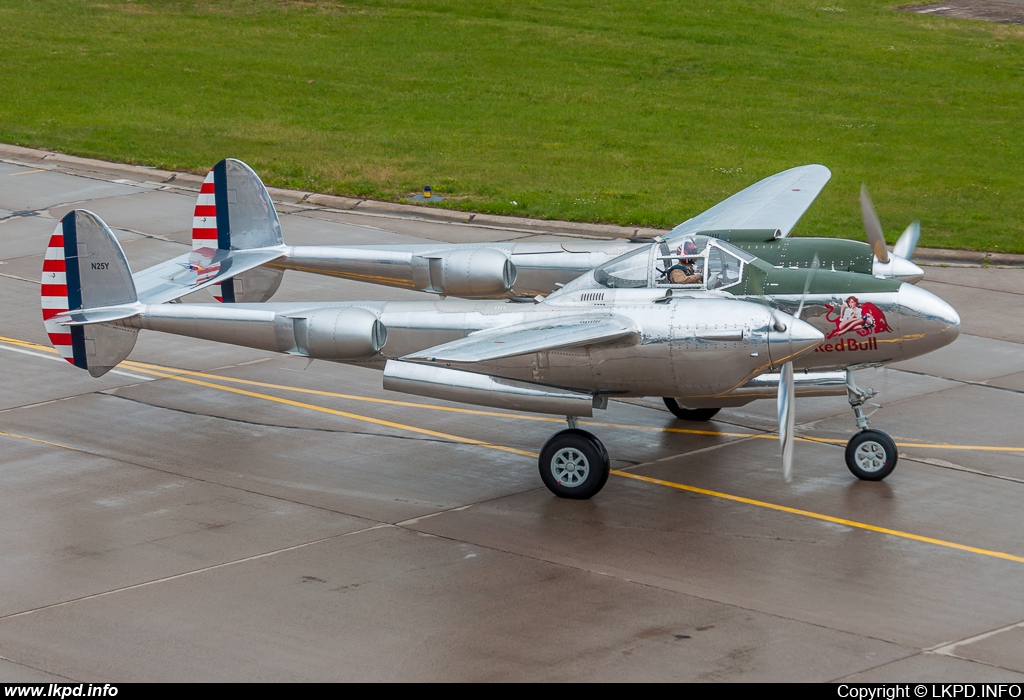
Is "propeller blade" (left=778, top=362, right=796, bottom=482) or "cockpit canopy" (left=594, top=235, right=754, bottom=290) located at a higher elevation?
"cockpit canopy" (left=594, top=235, right=754, bottom=290)

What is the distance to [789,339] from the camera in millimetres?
11781

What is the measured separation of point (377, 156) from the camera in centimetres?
2956

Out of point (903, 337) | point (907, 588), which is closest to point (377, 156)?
point (903, 337)

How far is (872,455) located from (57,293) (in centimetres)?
930

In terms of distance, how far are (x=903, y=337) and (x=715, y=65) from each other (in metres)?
25.4

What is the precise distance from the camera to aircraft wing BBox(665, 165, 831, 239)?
15.8 meters

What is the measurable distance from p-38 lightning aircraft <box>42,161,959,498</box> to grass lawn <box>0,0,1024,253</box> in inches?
389

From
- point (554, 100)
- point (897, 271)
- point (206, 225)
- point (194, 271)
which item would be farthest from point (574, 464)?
point (554, 100)

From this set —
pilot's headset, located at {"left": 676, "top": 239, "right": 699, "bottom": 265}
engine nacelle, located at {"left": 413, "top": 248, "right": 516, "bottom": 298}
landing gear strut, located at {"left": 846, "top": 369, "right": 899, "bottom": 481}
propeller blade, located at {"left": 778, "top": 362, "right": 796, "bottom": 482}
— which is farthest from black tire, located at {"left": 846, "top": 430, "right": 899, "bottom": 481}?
engine nacelle, located at {"left": 413, "top": 248, "right": 516, "bottom": 298}

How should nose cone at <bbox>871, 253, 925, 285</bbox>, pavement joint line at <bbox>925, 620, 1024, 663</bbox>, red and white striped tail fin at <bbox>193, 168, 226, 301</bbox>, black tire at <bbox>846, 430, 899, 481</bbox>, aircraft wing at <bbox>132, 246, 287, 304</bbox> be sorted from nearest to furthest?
pavement joint line at <bbox>925, 620, 1024, 663</bbox>, black tire at <bbox>846, 430, 899, 481</bbox>, nose cone at <bbox>871, 253, 925, 285</bbox>, aircraft wing at <bbox>132, 246, 287, 304</bbox>, red and white striped tail fin at <bbox>193, 168, 226, 301</bbox>

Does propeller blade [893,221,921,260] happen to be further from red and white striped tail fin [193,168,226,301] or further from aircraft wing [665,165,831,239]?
red and white striped tail fin [193,168,226,301]
